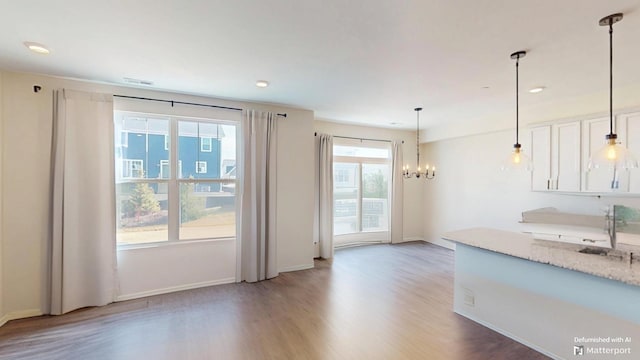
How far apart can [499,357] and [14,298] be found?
512 cm

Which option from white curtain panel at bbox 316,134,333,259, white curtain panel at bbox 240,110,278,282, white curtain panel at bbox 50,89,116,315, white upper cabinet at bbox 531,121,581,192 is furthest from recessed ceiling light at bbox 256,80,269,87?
white upper cabinet at bbox 531,121,581,192

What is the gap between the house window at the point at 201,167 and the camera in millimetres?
4090

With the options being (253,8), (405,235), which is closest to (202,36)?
(253,8)

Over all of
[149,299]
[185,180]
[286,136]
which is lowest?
[149,299]

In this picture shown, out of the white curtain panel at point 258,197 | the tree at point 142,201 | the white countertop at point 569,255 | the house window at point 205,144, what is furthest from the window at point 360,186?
the tree at point 142,201

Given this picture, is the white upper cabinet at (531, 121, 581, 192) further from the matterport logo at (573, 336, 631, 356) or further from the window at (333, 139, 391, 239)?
the window at (333, 139, 391, 239)

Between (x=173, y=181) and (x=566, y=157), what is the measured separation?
5.70 metres

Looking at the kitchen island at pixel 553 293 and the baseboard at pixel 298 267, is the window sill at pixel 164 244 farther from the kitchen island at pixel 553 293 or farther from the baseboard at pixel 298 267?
the kitchen island at pixel 553 293

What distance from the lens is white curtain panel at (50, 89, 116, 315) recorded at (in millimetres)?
3207

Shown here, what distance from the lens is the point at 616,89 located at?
3.51 metres

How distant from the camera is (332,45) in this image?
7.89 feet

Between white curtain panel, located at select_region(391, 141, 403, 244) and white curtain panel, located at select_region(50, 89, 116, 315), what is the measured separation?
539cm

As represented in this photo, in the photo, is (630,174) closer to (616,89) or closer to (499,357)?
(616,89)

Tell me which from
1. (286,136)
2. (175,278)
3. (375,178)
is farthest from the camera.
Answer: (375,178)
